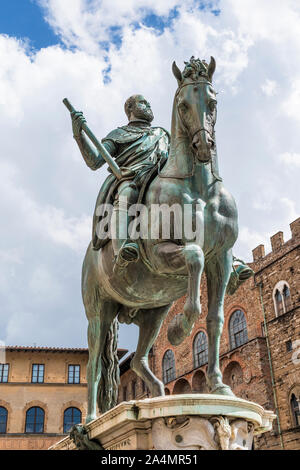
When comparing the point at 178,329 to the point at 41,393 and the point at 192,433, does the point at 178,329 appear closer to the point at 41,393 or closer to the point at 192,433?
the point at 192,433

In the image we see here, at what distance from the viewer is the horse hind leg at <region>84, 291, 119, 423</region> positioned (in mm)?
5441

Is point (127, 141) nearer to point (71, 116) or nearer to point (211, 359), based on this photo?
point (71, 116)

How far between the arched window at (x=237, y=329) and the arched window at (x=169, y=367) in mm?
6615

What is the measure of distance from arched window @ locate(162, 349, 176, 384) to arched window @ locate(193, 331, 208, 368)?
10.4ft

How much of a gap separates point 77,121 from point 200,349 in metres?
29.0

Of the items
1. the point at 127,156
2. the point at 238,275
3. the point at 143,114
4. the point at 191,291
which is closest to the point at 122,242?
the point at 191,291

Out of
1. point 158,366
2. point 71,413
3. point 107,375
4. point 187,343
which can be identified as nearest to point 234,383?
point 187,343

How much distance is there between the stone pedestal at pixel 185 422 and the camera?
3771 millimetres

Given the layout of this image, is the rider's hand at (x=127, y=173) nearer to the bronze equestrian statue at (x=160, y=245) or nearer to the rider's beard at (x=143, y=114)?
the bronze equestrian statue at (x=160, y=245)

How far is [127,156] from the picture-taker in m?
5.49

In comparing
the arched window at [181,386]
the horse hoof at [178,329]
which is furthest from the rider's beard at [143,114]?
the arched window at [181,386]

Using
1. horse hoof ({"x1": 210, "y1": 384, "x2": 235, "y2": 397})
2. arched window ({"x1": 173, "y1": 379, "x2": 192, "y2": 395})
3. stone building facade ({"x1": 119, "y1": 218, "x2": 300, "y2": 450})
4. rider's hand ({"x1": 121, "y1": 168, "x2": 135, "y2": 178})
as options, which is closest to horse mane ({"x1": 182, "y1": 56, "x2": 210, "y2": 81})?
rider's hand ({"x1": 121, "y1": 168, "x2": 135, "y2": 178})

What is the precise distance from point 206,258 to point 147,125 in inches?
76.8

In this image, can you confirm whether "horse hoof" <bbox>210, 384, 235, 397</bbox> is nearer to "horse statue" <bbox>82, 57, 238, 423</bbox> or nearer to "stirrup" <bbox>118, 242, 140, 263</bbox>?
"horse statue" <bbox>82, 57, 238, 423</bbox>
